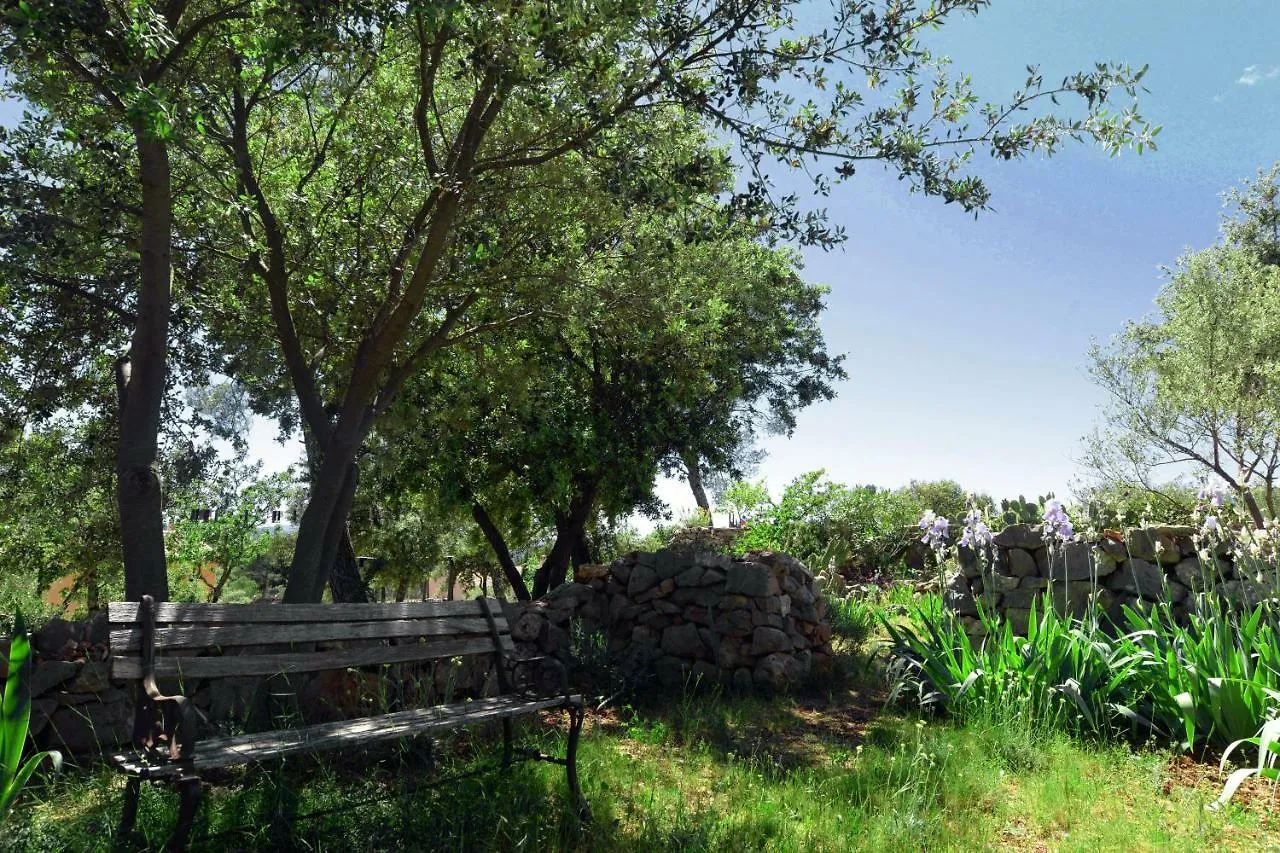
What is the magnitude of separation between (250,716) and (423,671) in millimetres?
1309

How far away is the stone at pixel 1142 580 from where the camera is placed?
270 inches

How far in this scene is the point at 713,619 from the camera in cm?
724

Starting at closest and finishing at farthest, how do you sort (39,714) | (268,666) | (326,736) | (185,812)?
(185,812)
(326,736)
(268,666)
(39,714)

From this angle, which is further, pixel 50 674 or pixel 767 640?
pixel 767 640

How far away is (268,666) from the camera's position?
12.8 ft

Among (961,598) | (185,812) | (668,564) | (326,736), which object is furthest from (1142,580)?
(185,812)

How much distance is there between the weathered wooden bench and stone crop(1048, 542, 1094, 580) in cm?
460

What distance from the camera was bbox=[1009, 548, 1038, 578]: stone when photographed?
7.08 meters

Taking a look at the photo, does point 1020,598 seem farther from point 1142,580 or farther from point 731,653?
point 731,653

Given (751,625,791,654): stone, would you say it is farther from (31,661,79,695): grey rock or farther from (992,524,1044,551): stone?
(31,661,79,695): grey rock

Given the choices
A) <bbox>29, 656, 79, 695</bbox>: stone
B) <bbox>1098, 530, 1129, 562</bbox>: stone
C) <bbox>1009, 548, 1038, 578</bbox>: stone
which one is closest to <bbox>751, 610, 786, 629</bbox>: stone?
<bbox>1009, 548, 1038, 578</bbox>: stone

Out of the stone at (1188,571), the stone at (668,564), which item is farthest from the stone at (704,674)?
the stone at (1188,571)

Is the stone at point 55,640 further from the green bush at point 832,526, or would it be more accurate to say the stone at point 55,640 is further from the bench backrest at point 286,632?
the green bush at point 832,526

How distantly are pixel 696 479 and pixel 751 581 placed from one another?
428 inches
